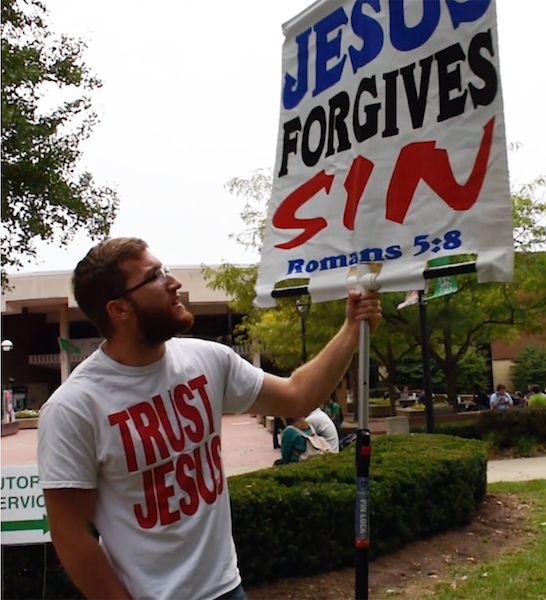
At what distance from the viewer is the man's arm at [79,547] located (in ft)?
7.38

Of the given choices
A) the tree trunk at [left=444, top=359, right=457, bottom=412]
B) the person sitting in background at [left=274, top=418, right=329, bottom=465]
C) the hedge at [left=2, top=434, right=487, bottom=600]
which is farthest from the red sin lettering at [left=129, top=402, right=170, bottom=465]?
the tree trunk at [left=444, top=359, right=457, bottom=412]

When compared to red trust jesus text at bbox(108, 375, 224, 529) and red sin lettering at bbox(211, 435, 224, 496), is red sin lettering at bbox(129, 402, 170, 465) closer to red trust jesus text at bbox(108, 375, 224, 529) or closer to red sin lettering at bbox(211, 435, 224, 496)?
red trust jesus text at bbox(108, 375, 224, 529)

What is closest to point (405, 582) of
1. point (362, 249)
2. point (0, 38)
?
point (362, 249)

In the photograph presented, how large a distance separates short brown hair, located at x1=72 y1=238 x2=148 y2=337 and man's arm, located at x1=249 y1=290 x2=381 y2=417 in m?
0.62

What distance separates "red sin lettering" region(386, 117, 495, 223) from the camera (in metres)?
2.74

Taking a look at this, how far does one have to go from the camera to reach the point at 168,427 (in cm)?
241

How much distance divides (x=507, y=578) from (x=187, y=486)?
4.85 metres

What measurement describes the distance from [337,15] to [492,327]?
63.8ft

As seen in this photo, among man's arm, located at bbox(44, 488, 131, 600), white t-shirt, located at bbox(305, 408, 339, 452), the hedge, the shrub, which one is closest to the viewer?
man's arm, located at bbox(44, 488, 131, 600)

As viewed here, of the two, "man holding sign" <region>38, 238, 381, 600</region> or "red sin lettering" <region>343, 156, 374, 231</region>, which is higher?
"red sin lettering" <region>343, 156, 374, 231</region>

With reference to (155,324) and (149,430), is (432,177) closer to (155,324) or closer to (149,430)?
(155,324)

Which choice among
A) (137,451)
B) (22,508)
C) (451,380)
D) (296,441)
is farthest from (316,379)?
(451,380)

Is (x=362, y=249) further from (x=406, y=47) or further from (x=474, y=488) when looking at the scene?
(x=474, y=488)

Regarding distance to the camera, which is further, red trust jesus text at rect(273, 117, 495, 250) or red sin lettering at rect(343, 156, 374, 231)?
red sin lettering at rect(343, 156, 374, 231)
